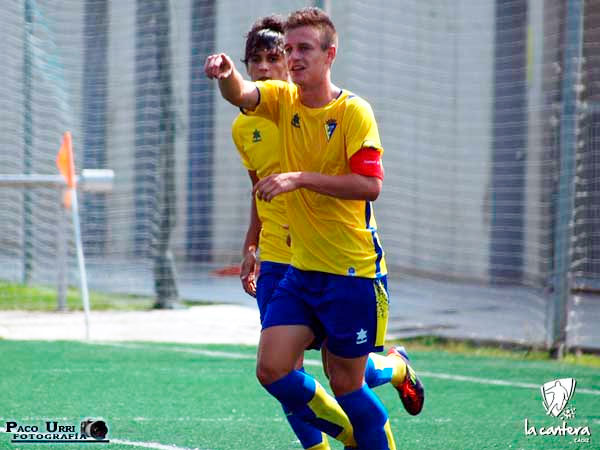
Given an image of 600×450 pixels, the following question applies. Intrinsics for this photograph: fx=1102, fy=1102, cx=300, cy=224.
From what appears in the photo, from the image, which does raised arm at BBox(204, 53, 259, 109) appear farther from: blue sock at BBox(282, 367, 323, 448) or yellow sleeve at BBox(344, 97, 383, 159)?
blue sock at BBox(282, 367, 323, 448)

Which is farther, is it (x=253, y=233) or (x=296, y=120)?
(x=253, y=233)

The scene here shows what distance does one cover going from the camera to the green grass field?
5.58 meters

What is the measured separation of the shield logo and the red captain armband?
8.70 feet

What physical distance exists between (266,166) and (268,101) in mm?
846

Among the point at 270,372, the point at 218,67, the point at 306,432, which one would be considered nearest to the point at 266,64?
the point at 218,67

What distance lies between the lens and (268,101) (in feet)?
14.6

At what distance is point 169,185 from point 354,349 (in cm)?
763

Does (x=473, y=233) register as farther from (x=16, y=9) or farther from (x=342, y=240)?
(x=342, y=240)

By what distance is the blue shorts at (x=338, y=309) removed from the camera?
4.36 meters

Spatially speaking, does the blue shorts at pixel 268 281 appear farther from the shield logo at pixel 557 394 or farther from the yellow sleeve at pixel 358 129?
the shield logo at pixel 557 394

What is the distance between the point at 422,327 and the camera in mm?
10398

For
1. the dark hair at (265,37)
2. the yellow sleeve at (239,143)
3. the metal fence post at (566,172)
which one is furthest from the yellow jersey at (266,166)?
the metal fence post at (566,172)

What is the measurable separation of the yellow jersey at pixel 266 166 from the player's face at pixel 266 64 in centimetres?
22

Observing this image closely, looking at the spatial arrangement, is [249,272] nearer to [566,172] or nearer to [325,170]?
[325,170]
